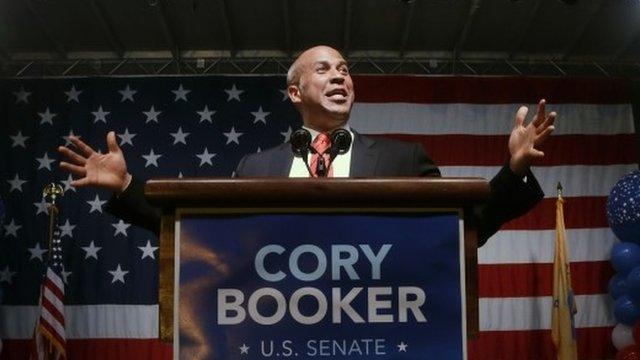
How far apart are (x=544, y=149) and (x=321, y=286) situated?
541cm

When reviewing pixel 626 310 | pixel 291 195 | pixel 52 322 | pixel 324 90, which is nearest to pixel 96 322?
pixel 52 322

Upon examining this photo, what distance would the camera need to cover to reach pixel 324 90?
1913 mm

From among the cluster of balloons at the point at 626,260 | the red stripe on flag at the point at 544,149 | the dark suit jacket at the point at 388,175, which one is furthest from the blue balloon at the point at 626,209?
the dark suit jacket at the point at 388,175

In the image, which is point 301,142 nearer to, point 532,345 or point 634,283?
point 634,283

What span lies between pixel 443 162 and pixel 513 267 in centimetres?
103

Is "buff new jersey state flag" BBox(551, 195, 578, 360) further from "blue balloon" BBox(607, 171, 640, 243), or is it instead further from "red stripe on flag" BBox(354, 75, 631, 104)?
"red stripe on flag" BBox(354, 75, 631, 104)

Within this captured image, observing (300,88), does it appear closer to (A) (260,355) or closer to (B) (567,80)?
(A) (260,355)

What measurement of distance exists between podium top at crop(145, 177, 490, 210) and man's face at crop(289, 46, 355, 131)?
0.81m

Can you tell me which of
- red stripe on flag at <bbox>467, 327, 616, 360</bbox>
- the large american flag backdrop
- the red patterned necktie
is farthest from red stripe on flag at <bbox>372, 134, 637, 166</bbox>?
the red patterned necktie

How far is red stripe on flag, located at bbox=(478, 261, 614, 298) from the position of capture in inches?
235

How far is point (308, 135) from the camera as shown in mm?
1410

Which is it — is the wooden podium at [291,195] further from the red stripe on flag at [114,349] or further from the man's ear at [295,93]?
the red stripe on flag at [114,349]

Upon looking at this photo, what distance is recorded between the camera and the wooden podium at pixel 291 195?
1.08 meters

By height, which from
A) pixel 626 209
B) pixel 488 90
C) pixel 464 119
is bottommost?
pixel 626 209
